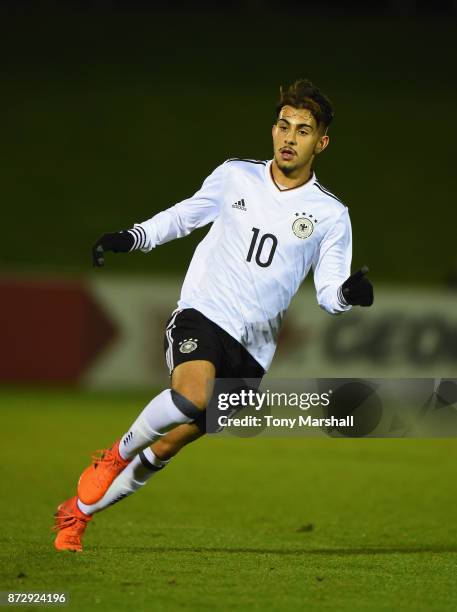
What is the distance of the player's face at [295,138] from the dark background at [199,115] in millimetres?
11486

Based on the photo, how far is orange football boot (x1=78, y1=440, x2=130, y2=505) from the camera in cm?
604

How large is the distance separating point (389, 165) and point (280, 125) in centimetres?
1919

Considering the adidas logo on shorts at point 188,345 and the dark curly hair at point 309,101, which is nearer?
the adidas logo on shorts at point 188,345

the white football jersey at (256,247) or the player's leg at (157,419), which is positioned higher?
Result: the white football jersey at (256,247)

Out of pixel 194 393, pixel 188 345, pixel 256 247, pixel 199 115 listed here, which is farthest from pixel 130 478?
pixel 199 115

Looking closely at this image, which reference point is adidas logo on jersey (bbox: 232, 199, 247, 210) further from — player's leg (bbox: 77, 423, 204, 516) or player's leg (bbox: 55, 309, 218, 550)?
player's leg (bbox: 77, 423, 204, 516)

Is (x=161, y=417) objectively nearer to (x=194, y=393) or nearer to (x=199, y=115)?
(x=194, y=393)

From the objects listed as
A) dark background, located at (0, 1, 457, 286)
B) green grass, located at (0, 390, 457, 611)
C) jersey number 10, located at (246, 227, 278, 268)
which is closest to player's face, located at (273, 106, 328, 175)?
jersey number 10, located at (246, 227, 278, 268)

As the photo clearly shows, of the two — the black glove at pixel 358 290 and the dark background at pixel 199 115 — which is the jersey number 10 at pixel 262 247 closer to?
the black glove at pixel 358 290

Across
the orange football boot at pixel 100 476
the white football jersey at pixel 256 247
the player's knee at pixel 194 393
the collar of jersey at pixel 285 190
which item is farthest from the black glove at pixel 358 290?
the orange football boot at pixel 100 476

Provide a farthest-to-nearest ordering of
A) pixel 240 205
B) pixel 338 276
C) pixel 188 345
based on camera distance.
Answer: pixel 240 205
pixel 338 276
pixel 188 345

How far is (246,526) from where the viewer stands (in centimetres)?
743

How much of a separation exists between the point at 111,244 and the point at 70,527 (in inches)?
58.0

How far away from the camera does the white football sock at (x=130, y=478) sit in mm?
6082
